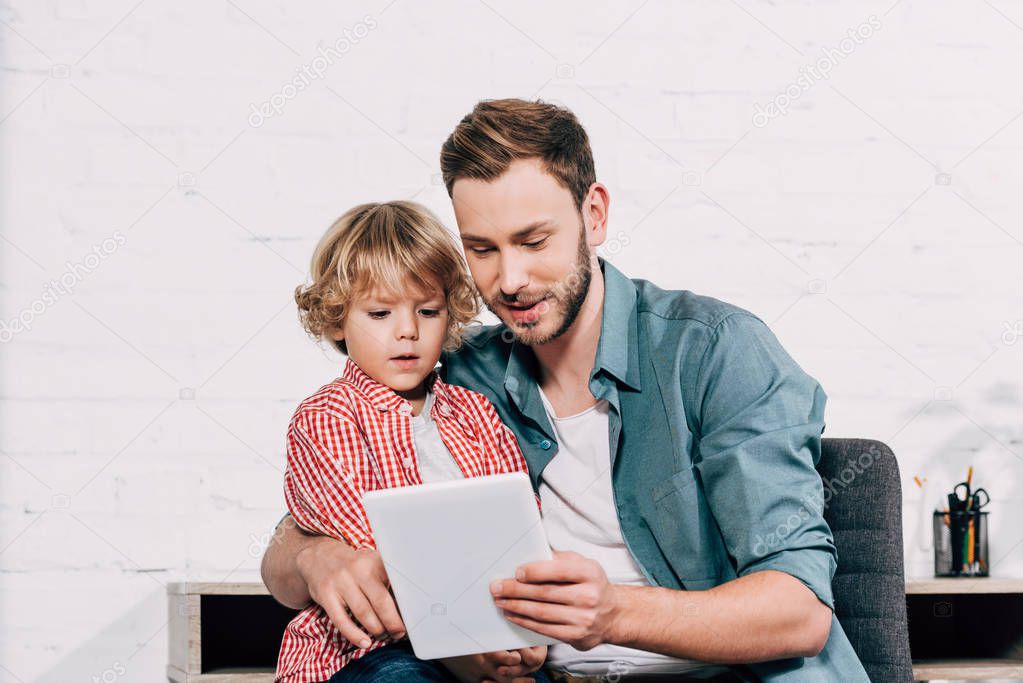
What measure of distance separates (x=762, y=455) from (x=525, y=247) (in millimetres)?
435

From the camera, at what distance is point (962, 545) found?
2525mm

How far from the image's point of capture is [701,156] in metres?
2.68

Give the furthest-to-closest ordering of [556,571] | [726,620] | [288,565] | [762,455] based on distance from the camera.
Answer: [288,565]
[762,455]
[726,620]
[556,571]

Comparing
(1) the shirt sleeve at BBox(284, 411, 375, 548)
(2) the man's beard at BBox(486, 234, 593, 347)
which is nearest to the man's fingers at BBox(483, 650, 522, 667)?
(1) the shirt sleeve at BBox(284, 411, 375, 548)

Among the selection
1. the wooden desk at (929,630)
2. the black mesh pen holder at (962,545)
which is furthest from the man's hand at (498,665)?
the black mesh pen holder at (962,545)

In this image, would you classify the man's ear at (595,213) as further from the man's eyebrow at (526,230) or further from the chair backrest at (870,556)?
the chair backrest at (870,556)

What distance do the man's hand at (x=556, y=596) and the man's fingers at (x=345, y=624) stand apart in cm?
21

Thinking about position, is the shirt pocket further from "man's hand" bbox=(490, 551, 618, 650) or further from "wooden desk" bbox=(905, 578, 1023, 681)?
"wooden desk" bbox=(905, 578, 1023, 681)

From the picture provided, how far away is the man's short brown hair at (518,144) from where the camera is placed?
1.56 m

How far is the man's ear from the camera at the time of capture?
5.44 feet

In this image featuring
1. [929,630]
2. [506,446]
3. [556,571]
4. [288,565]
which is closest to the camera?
[556,571]

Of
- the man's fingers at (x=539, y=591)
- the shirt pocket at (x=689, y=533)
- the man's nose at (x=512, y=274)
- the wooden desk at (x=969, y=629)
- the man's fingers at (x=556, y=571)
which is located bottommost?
Result: the wooden desk at (x=969, y=629)

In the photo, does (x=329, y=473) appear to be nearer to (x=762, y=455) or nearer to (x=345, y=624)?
(x=345, y=624)

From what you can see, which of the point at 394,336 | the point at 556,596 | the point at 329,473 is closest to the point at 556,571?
the point at 556,596
